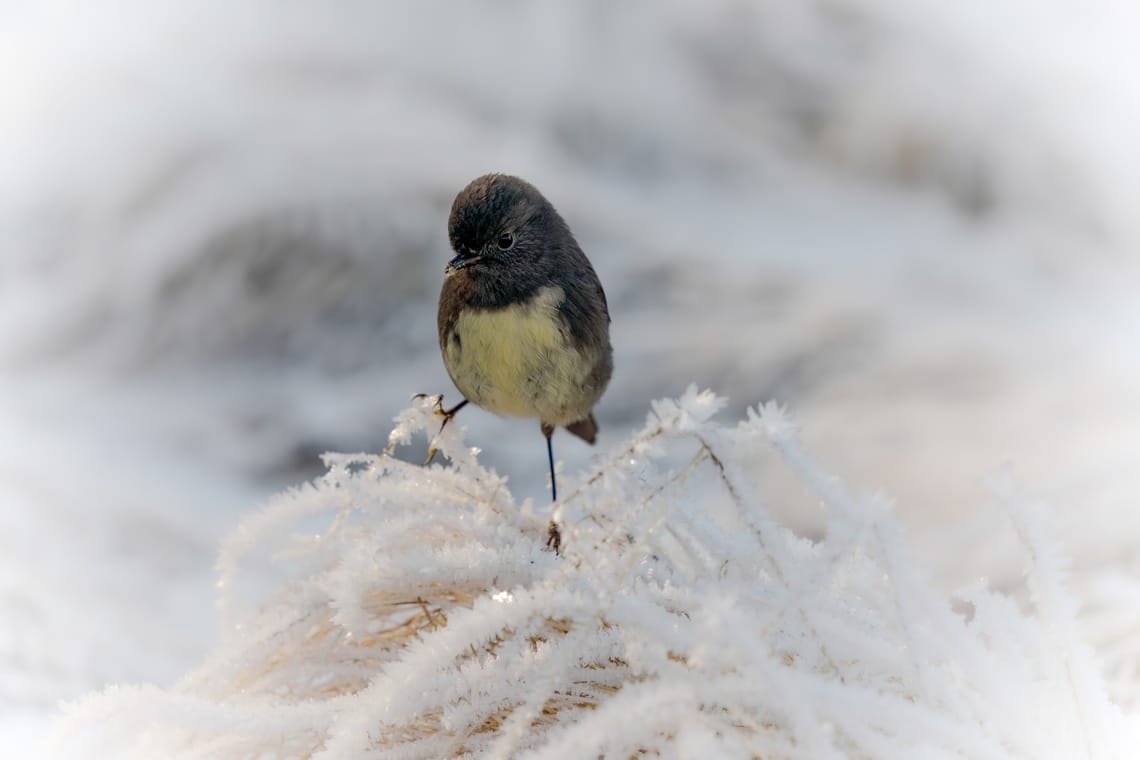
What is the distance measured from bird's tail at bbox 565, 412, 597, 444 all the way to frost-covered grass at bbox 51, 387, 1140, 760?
13.0 inches

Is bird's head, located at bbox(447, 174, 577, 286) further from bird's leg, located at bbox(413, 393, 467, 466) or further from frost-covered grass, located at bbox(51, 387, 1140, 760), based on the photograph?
frost-covered grass, located at bbox(51, 387, 1140, 760)

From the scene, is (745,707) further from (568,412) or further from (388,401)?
(388,401)

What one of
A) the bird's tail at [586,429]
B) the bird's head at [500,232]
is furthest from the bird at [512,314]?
the bird's tail at [586,429]

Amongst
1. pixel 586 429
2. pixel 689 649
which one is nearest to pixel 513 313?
pixel 586 429

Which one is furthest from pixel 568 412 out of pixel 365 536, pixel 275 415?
pixel 275 415

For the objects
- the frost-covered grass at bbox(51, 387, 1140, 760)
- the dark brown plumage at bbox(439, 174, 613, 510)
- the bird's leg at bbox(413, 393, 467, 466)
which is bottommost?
the frost-covered grass at bbox(51, 387, 1140, 760)

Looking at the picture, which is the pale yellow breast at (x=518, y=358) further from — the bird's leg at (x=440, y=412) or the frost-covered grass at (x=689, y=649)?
the frost-covered grass at (x=689, y=649)

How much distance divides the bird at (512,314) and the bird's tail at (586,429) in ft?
0.39

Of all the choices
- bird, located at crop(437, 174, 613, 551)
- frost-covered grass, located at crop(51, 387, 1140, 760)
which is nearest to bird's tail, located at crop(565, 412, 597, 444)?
bird, located at crop(437, 174, 613, 551)

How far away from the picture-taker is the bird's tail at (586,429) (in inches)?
32.8

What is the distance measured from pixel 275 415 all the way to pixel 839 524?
3.92 ft

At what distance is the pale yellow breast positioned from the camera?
66 centimetres

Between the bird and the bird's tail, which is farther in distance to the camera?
the bird's tail

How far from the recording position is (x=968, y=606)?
499mm
